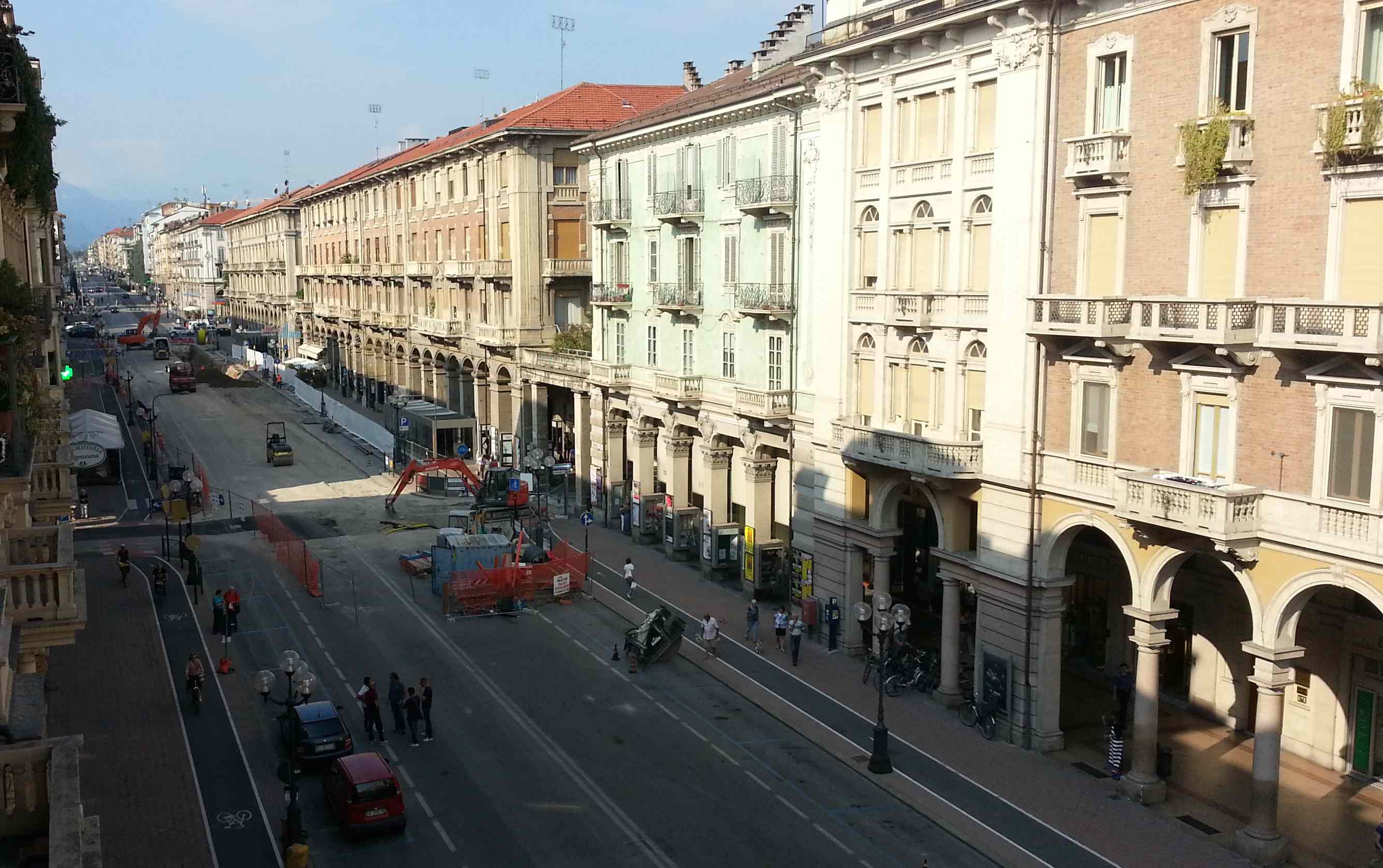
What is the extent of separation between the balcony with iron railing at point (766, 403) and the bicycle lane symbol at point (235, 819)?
21.9 m

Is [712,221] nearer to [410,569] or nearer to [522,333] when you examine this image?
[410,569]

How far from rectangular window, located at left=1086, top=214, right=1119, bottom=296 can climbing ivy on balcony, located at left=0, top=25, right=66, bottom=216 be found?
21.9m

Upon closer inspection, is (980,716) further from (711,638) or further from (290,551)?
(290,551)

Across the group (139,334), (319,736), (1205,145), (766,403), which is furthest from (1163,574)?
(139,334)

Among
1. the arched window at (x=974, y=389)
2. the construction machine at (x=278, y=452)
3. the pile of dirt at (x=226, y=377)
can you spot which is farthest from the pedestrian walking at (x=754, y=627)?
the pile of dirt at (x=226, y=377)

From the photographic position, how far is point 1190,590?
3198 cm

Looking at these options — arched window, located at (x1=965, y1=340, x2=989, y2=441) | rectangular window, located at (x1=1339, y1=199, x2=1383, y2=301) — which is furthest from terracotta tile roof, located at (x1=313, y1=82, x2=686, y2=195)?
rectangular window, located at (x1=1339, y1=199, x2=1383, y2=301)

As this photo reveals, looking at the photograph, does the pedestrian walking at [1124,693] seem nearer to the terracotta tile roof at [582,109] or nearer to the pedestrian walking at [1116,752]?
the pedestrian walking at [1116,752]

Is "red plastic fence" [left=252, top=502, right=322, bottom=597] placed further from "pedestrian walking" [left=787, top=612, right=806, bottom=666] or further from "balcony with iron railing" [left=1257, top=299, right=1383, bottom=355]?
"balcony with iron railing" [left=1257, top=299, right=1383, bottom=355]

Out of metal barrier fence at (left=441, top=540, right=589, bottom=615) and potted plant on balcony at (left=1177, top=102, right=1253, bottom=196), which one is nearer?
potted plant on balcony at (left=1177, top=102, right=1253, bottom=196)

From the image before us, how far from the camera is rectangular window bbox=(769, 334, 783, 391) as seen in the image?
141ft

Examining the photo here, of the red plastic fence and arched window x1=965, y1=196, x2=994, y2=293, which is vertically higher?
arched window x1=965, y1=196, x2=994, y2=293

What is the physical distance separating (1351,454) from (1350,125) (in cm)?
612

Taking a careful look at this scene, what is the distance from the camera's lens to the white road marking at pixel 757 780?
2823 centimetres
